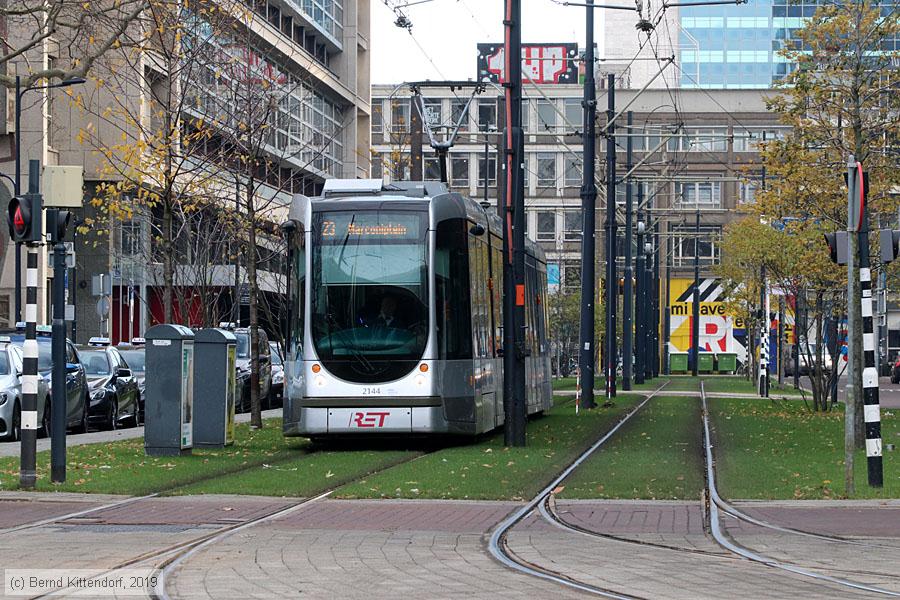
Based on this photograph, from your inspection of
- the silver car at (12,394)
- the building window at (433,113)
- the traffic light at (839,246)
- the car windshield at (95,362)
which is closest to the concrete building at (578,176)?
the building window at (433,113)

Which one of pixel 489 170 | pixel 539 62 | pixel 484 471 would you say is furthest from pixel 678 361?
pixel 484 471

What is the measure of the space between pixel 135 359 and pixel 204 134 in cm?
976

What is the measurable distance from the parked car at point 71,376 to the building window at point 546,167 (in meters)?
76.7

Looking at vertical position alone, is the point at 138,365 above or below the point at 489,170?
below

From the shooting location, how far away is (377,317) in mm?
21031

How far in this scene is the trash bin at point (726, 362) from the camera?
104 metres

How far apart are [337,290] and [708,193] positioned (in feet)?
280

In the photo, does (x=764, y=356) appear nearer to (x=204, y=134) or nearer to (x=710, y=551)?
(x=204, y=134)

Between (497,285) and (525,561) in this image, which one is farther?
(497,285)

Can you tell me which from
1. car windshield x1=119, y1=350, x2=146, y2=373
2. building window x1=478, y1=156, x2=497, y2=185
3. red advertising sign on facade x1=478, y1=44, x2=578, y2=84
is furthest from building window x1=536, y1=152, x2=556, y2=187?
car windshield x1=119, y1=350, x2=146, y2=373

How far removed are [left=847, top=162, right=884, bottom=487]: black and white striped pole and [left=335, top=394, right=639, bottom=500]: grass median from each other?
10.9 ft

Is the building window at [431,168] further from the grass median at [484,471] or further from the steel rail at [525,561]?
the steel rail at [525,561]

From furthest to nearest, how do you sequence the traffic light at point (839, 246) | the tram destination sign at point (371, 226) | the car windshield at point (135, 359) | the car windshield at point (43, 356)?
the car windshield at point (135, 359), the car windshield at point (43, 356), the tram destination sign at point (371, 226), the traffic light at point (839, 246)

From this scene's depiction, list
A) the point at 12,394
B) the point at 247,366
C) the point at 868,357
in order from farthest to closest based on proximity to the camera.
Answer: the point at 247,366 → the point at 12,394 → the point at 868,357
